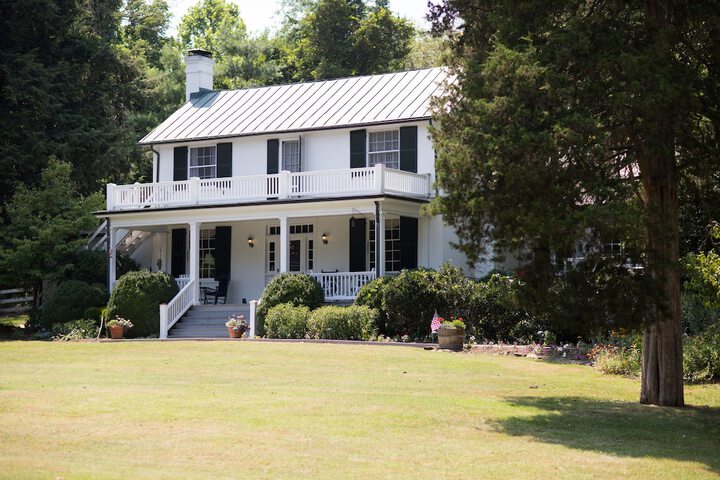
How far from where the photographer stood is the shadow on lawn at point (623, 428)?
1189cm

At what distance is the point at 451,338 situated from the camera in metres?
22.6

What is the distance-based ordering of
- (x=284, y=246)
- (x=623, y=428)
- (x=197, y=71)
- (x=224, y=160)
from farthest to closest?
(x=197, y=71)
(x=224, y=160)
(x=284, y=246)
(x=623, y=428)

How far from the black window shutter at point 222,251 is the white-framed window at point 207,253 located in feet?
1.60

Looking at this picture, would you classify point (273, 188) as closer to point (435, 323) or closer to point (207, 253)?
point (207, 253)

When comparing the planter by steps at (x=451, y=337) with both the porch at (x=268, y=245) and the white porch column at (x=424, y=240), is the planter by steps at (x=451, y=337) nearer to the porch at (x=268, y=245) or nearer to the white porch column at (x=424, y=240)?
the porch at (x=268, y=245)

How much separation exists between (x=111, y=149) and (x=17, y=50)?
4.64 m

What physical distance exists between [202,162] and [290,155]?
332 cm

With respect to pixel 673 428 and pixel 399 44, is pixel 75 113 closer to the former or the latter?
pixel 399 44

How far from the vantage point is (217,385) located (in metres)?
16.0

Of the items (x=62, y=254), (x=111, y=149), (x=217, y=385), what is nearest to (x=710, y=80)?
(x=217, y=385)

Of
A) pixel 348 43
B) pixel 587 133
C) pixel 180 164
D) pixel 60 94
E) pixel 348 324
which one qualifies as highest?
pixel 348 43

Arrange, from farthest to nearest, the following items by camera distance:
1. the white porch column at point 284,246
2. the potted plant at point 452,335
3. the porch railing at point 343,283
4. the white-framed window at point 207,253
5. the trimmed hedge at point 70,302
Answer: the white-framed window at point 207,253 < the trimmed hedge at point 70,302 < the white porch column at point 284,246 < the porch railing at point 343,283 < the potted plant at point 452,335

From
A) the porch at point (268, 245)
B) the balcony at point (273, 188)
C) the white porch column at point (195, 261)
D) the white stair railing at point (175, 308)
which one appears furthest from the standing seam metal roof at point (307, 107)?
the white stair railing at point (175, 308)

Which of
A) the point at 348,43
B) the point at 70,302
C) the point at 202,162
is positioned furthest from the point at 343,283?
the point at 348,43
